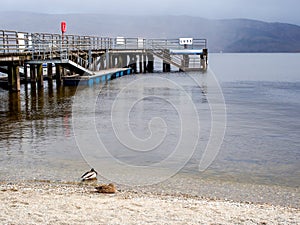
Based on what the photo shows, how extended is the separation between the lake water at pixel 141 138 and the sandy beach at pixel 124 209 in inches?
68.0

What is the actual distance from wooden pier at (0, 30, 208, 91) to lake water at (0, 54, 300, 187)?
2611 mm

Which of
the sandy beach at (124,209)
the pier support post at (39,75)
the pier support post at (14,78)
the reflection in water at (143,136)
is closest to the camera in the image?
the sandy beach at (124,209)

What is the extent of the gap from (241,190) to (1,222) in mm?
4846

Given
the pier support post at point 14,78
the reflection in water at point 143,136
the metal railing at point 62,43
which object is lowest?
the reflection in water at point 143,136

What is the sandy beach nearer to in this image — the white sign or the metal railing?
the metal railing

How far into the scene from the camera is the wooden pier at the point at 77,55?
88.6 feet

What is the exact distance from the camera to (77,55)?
33000mm

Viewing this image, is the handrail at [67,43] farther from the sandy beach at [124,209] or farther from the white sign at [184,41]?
the sandy beach at [124,209]

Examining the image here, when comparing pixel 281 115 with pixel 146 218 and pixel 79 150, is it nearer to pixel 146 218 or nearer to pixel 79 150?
pixel 79 150

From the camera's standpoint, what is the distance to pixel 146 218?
7539 mm

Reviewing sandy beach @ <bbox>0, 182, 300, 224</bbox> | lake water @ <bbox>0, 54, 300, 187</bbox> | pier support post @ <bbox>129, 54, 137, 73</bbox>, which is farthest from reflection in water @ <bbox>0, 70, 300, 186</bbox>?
pier support post @ <bbox>129, 54, 137, 73</bbox>

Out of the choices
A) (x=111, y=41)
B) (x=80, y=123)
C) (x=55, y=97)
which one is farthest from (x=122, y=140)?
(x=111, y=41)

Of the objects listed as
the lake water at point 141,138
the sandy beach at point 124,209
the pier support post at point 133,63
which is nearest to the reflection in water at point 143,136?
the lake water at point 141,138

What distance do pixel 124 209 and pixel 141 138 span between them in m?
7.25
